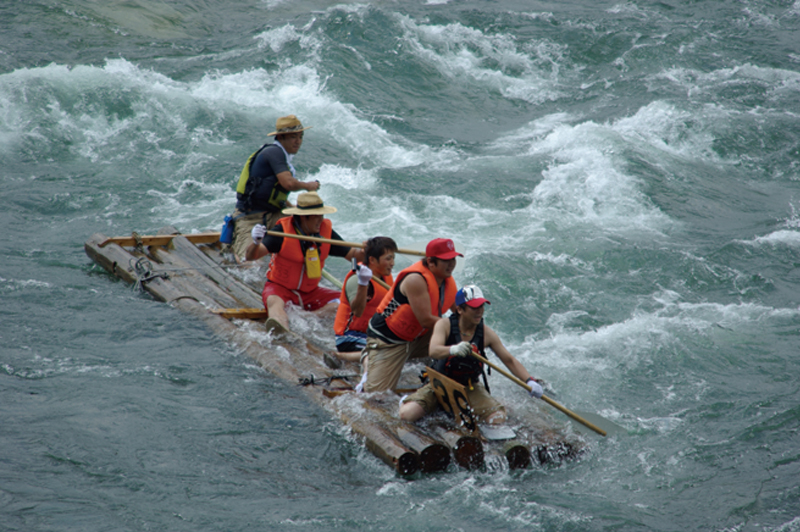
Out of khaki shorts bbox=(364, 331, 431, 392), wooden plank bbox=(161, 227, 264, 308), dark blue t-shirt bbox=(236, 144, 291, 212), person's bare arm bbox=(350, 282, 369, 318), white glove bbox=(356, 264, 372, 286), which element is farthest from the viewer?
dark blue t-shirt bbox=(236, 144, 291, 212)

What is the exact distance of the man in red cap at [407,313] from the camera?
6.05m

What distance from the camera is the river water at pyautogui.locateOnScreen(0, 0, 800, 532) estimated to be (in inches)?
208

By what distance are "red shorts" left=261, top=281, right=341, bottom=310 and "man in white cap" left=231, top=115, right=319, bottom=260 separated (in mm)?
1331

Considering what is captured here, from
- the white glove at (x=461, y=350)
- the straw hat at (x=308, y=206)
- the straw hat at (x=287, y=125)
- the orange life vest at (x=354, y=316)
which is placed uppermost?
the straw hat at (x=287, y=125)

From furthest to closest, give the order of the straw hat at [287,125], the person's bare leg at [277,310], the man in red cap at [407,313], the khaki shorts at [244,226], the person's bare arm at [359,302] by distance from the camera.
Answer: the khaki shorts at [244,226] < the straw hat at [287,125] < the person's bare leg at [277,310] < the person's bare arm at [359,302] < the man in red cap at [407,313]

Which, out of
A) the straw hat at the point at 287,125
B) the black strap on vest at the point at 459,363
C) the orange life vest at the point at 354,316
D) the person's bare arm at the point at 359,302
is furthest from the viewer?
the straw hat at the point at 287,125

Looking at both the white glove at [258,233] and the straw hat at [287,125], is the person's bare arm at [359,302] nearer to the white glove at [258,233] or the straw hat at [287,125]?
the white glove at [258,233]

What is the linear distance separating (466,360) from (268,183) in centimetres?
427

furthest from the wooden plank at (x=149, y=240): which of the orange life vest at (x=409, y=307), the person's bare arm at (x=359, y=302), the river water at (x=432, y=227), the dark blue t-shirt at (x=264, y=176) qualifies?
the orange life vest at (x=409, y=307)

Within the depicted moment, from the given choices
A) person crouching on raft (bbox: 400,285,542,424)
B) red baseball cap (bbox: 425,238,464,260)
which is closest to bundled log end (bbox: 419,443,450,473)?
person crouching on raft (bbox: 400,285,542,424)

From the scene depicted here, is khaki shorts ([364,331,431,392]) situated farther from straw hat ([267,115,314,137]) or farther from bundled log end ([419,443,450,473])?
straw hat ([267,115,314,137])

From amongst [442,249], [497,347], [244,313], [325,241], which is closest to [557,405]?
[497,347]

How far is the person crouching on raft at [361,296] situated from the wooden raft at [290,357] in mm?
268

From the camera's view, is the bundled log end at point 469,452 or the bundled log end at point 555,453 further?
the bundled log end at point 555,453
